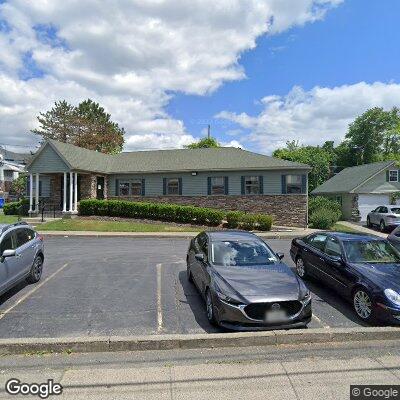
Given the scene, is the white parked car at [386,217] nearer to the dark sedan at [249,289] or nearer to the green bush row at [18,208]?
the dark sedan at [249,289]

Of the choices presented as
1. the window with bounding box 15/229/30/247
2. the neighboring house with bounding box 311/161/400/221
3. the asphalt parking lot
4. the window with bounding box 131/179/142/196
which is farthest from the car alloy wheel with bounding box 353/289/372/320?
the neighboring house with bounding box 311/161/400/221

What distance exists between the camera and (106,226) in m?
21.5

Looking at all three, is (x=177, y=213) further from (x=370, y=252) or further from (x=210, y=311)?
(x=210, y=311)

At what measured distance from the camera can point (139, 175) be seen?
1066 inches

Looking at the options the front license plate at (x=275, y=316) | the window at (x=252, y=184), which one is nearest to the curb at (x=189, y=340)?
the front license plate at (x=275, y=316)

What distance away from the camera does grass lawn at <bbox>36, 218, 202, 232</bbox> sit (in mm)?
20750

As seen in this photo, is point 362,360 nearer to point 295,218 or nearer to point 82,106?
point 295,218

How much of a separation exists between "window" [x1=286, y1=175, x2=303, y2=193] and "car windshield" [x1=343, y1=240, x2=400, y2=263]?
16714mm

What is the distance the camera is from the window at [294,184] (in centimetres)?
2467

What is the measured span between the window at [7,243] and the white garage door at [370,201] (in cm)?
2901

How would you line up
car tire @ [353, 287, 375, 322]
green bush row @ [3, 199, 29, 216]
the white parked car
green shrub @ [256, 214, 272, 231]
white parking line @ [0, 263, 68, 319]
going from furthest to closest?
green bush row @ [3, 199, 29, 216], the white parked car, green shrub @ [256, 214, 272, 231], white parking line @ [0, 263, 68, 319], car tire @ [353, 287, 375, 322]

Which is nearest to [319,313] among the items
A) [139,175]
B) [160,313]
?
[160,313]

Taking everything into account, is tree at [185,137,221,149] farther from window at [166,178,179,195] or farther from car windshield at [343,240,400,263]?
car windshield at [343,240,400,263]

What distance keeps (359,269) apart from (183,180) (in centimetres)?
1996
